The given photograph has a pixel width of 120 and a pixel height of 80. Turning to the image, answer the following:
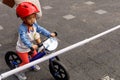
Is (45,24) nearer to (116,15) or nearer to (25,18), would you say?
(116,15)

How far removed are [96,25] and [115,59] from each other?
1.74m

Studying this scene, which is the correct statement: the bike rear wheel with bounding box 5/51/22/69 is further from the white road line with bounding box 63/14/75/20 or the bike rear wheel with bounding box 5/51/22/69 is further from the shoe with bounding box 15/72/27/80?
the white road line with bounding box 63/14/75/20

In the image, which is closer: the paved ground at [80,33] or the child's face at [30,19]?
the child's face at [30,19]

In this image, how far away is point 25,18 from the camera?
3494 mm

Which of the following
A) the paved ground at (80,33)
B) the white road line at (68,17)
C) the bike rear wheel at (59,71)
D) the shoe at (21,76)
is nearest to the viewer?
the bike rear wheel at (59,71)

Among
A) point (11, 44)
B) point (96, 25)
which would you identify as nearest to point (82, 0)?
point (96, 25)

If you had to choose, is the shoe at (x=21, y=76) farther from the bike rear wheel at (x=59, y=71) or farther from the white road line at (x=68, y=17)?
the white road line at (x=68, y=17)

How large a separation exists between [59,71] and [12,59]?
946 mm

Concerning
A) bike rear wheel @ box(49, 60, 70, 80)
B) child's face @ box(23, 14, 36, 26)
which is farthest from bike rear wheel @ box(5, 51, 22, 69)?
child's face @ box(23, 14, 36, 26)

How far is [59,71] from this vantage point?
384 centimetres

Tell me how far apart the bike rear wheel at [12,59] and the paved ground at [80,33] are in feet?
0.66

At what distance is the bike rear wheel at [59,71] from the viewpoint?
3691 mm

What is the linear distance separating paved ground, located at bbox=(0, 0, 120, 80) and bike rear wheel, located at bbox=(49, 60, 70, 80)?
8.6 inches

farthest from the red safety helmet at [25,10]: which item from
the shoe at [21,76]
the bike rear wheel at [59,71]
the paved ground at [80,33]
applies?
the paved ground at [80,33]
